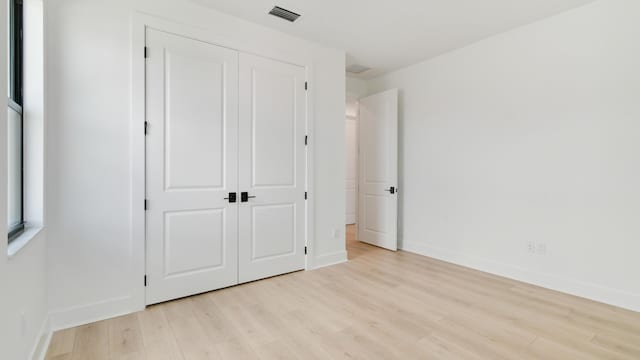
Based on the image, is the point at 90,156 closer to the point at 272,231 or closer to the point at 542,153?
the point at 272,231

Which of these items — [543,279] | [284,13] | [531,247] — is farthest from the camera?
[531,247]

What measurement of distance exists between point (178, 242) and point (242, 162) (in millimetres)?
974

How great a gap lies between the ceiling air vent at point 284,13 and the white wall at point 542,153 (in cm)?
215

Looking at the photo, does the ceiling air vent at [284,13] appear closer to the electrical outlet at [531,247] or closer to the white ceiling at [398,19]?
the white ceiling at [398,19]

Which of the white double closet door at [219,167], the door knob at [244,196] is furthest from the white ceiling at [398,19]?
the door knob at [244,196]

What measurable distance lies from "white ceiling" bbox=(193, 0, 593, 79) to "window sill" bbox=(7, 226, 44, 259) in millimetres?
2255

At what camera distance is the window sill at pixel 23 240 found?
1446mm

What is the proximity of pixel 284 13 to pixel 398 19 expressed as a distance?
1.17 m

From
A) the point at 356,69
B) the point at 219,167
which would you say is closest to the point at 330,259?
the point at 219,167

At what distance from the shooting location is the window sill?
1.45 meters

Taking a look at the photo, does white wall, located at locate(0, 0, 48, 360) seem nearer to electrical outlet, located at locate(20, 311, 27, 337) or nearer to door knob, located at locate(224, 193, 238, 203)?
electrical outlet, located at locate(20, 311, 27, 337)

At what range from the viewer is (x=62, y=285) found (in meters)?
2.20

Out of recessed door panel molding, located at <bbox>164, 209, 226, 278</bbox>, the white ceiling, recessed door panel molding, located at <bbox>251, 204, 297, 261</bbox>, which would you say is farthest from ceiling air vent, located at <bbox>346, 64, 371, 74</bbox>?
recessed door panel molding, located at <bbox>164, 209, 226, 278</bbox>

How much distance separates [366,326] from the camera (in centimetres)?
222
